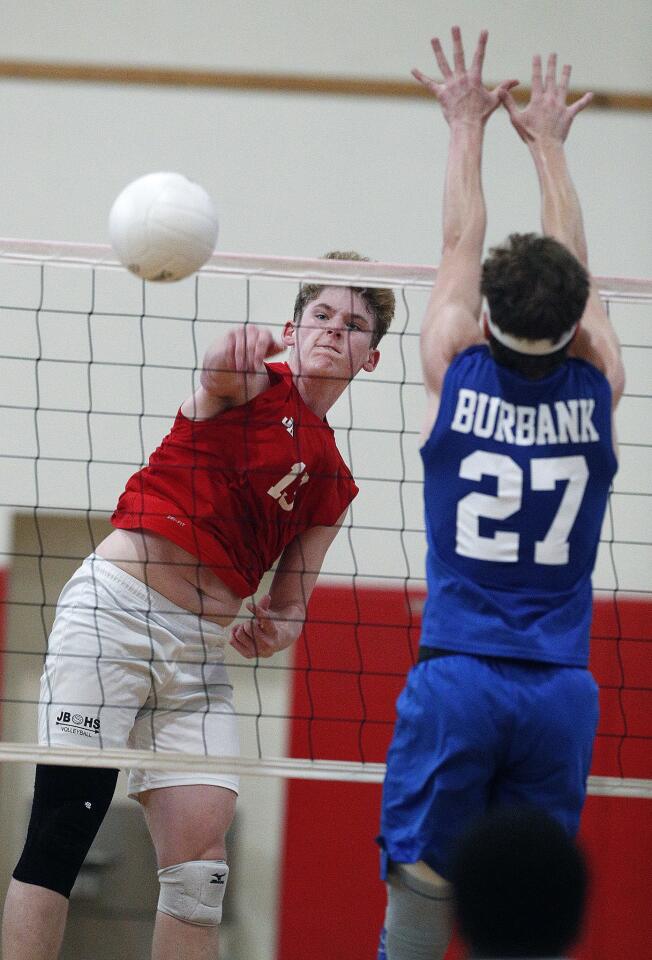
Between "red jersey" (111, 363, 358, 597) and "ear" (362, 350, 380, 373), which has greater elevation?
"ear" (362, 350, 380, 373)

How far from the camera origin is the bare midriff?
388cm

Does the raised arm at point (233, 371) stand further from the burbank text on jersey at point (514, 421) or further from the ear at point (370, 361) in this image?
the burbank text on jersey at point (514, 421)

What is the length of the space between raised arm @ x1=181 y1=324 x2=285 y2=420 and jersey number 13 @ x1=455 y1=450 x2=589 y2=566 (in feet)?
2.67

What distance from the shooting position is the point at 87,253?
3914 mm

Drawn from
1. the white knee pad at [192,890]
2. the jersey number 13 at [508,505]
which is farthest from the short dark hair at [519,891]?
the white knee pad at [192,890]

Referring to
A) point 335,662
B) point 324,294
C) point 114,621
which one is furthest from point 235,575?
point 335,662

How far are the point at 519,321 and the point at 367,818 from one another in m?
4.05

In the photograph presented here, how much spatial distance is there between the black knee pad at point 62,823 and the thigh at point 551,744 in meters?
1.38

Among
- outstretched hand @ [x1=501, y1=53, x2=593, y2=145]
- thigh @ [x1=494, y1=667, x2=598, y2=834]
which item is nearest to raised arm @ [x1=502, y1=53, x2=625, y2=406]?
outstretched hand @ [x1=501, y1=53, x2=593, y2=145]

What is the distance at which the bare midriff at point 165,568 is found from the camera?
153 inches

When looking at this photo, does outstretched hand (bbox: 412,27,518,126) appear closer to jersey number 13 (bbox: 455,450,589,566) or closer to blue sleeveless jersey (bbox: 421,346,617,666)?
blue sleeveless jersey (bbox: 421,346,617,666)

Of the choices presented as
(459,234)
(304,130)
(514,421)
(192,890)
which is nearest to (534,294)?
(514,421)

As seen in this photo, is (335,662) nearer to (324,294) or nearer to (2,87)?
(324,294)

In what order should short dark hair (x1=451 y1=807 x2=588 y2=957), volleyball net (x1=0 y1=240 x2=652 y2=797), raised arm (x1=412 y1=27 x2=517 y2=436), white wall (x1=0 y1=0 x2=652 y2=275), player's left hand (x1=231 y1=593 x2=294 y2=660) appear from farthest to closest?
white wall (x1=0 y1=0 x2=652 y2=275) → volleyball net (x1=0 y1=240 x2=652 y2=797) → player's left hand (x1=231 y1=593 x2=294 y2=660) → raised arm (x1=412 y1=27 x2=517 y2=436) → short dark hair (x1=451 y1=807 x2=588 y2=957)
